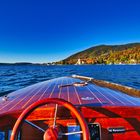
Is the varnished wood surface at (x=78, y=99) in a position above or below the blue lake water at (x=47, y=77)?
above

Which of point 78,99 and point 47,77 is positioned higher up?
point 78,99

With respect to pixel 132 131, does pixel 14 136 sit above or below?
above

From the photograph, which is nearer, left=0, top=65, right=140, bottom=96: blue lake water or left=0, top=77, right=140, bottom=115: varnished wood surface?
left=0, top=77, right=140, bottom=115: varnished wood surface

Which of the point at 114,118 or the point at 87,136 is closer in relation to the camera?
the point at 87,136

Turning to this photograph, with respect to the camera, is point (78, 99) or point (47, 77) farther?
point (47, 77)

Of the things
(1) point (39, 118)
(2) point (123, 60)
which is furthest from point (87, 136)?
(2) point (123, 60)

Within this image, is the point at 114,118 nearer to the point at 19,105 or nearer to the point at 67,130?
the point at 67,130

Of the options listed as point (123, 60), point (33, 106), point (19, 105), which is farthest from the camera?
point (123, 60)

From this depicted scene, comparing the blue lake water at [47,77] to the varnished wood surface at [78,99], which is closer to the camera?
the varnished wood surface at [78,99]

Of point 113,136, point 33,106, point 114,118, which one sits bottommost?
point 113,136

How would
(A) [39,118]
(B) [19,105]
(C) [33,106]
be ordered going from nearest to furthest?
(C) [33,106], (A) [39,118], (B) [19,105]

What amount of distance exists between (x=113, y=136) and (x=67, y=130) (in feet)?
1.85

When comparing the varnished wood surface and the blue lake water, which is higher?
the varnished wood surface

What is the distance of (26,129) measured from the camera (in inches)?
119
